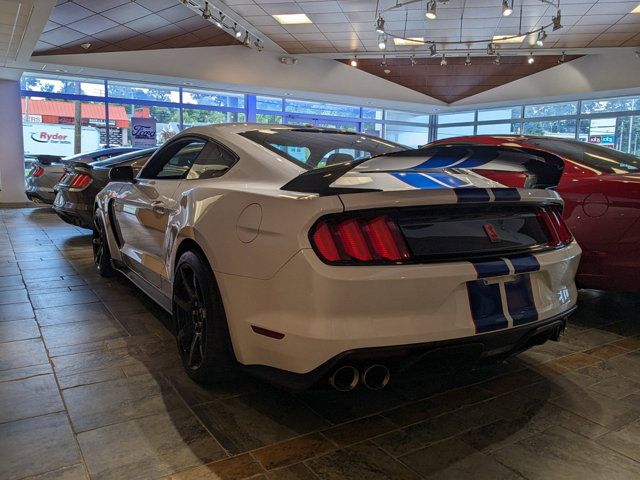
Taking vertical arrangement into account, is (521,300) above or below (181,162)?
below

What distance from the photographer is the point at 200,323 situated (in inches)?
87.7

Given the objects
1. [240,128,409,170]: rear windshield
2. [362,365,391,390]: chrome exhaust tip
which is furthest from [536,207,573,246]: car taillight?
[362,365,391,390]: chrome exhaust tip

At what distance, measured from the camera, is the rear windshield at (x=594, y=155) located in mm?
3264

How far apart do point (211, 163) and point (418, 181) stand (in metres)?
1.21

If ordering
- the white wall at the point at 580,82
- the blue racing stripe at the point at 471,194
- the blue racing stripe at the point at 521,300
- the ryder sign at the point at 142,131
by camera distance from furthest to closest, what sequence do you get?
the ryder sign at the point at 142,131
the white wall at the point at 580,82
the blue racing stripe at the point at 521,300
the blue racing stripe at the point at 471,194

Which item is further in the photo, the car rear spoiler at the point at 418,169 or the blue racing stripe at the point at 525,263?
the blue racing stripe at the point at 525,263

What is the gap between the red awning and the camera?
12.6 m

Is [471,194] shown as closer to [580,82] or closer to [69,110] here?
[580,82]

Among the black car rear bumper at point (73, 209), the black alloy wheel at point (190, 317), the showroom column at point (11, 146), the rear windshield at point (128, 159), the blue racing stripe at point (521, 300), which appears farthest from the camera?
the showroom column at point (11, 146)

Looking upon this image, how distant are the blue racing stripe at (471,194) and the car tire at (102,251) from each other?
321 centimetres

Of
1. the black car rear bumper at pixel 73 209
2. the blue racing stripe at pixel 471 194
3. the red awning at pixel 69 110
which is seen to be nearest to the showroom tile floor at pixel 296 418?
the blue racing stripe at pixel 471 194

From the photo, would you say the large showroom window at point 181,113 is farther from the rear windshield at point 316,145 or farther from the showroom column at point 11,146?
the rear windshield at point 316,145

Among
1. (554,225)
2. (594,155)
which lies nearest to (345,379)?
(554,225)

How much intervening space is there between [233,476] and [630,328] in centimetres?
283
